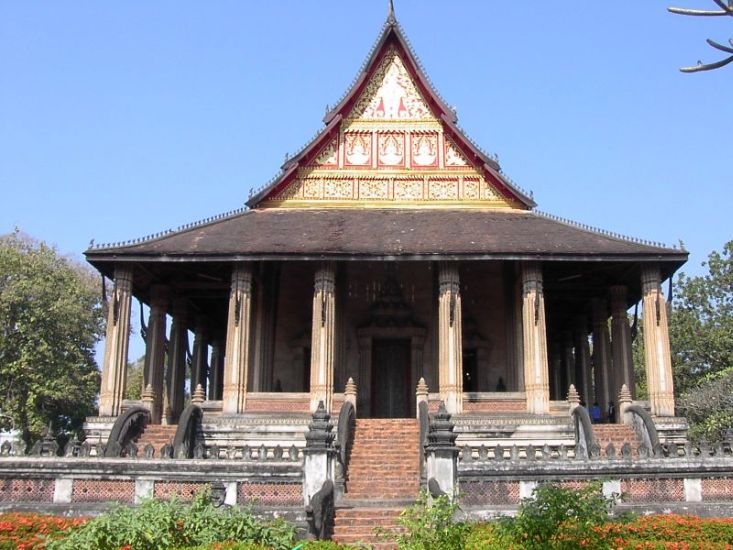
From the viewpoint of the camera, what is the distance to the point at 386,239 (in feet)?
79.3

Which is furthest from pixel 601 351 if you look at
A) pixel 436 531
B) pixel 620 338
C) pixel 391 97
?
pixel 436 531

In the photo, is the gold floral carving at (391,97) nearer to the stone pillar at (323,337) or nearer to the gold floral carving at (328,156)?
the gold floral carving at (328,156)

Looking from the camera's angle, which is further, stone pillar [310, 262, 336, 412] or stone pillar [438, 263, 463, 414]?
stone pillar [310, 262, 336, 412]

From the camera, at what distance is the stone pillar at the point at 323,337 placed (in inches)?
898

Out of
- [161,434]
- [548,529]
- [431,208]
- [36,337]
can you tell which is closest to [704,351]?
[431,208]

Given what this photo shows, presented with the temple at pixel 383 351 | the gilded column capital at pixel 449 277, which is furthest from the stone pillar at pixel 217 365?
the gilded column capital at pixel 449 277

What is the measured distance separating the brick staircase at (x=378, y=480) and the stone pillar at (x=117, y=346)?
21.3ft

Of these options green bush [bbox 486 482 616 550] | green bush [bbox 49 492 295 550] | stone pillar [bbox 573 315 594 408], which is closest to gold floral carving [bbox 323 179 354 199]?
stone pillar [bbox 573 315 594 408]

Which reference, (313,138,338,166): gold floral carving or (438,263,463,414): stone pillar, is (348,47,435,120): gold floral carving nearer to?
(313,138,338,166): gold floral carving

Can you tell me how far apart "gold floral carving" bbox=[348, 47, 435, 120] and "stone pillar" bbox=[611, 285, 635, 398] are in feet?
26.6

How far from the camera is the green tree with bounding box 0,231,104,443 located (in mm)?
33812

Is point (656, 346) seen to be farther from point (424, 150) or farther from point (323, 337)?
point (424, 150)

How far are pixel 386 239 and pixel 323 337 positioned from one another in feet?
10.7

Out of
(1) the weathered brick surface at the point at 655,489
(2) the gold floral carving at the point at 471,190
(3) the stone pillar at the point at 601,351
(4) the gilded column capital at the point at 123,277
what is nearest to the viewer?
(1) the weathered brick surface at the point at 655,489
